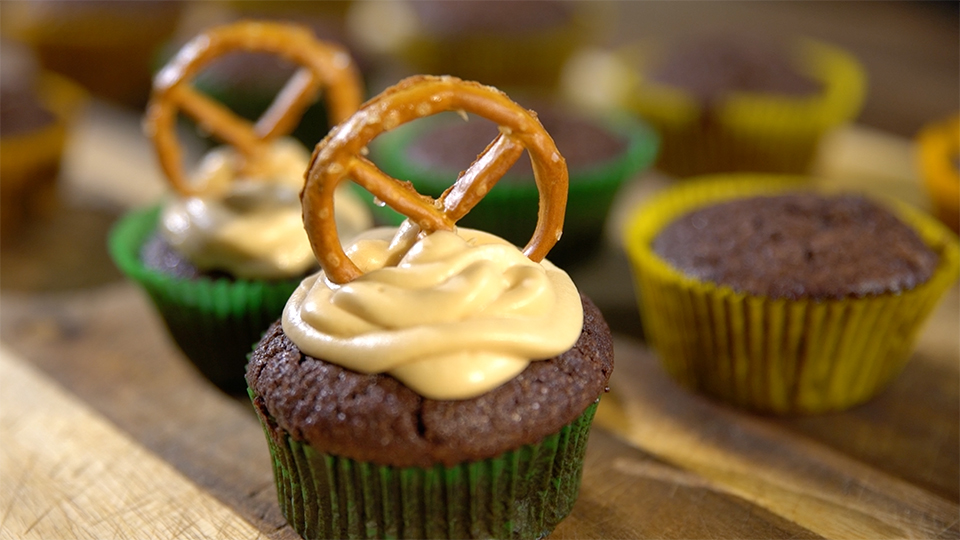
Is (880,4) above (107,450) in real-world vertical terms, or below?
below

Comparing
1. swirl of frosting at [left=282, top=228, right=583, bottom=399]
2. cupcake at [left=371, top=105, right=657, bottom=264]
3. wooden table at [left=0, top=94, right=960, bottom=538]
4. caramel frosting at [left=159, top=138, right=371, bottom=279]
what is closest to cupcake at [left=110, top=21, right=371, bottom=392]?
caramel frosting at [left=159, top=138, right=371, bottom=279]

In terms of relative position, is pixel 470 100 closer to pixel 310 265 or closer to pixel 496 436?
pixel 496 436

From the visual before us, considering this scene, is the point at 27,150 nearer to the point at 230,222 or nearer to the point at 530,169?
the point at 230,222

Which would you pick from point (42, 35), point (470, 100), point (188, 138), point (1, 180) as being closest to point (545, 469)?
point (470, 100)

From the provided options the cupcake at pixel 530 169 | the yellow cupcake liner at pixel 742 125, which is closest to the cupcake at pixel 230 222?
the cupcake at pixel 530 169

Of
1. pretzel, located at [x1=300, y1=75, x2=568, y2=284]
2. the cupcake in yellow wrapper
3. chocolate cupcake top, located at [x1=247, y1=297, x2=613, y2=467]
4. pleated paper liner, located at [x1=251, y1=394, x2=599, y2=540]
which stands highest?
pretzel, located at [x1=300, y1=75, x2=568, y2=284]

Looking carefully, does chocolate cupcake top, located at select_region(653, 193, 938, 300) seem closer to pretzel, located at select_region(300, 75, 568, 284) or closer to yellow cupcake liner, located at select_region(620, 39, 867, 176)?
pretzel, located at select_region(300, 75, 568, 284)
